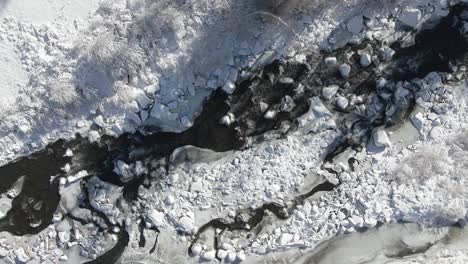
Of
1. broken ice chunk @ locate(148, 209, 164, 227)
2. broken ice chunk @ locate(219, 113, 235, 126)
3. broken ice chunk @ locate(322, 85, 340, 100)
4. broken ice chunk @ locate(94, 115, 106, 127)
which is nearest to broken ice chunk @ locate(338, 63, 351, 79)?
broken ice chunk @ locate(322, 85, 340, 100)

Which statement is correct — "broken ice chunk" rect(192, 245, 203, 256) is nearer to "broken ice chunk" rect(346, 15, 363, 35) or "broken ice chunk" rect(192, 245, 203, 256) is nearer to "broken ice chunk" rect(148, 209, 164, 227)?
"broken ice chunk" rect(148, 209, 164, 227)

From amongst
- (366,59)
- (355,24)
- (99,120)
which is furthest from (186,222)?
(355,24)

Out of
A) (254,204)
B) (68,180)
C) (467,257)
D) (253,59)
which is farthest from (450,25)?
(68,180)

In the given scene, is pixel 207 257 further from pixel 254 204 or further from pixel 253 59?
pixel 253 59

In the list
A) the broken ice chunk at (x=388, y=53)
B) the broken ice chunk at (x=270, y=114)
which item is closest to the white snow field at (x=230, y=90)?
the broken ice chunk at (x=388, y=53)

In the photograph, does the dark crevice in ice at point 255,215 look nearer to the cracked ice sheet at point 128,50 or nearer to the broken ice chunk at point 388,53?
the cracked ice sheet at point 128,50

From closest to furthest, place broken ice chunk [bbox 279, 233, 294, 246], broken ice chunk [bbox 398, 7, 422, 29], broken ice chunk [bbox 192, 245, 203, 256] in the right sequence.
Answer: broken ice chunk [bbox 398, 7, 422, 29], broken ice chunk [bbox 279, 233, 294, 246], broken ice chunk [bbox 192, 245, 203, 256]
